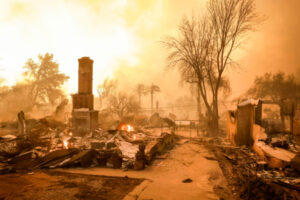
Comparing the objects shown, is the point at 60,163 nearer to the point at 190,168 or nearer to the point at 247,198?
the point at 190,168

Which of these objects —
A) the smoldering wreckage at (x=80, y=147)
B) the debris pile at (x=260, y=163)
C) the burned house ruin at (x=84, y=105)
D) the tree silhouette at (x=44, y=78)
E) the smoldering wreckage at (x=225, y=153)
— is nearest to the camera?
the debris pile at (x=260, y=163)

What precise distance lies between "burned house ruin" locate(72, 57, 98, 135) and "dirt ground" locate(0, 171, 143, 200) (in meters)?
7.21

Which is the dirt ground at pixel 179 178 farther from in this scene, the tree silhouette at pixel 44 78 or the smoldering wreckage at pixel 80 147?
the tree silhouette at pixel 44 78

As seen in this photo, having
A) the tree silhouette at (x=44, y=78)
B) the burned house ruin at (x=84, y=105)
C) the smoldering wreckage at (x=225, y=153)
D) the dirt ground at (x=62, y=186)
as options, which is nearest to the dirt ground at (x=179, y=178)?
the smoldering wreckage at (x=225, y=153)

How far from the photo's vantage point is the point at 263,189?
410 cm

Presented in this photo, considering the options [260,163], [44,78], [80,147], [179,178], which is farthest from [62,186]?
[44,78]

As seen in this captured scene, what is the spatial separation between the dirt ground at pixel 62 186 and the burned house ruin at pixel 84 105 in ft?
23.6

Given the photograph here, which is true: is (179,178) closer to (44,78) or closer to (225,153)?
(225,153)

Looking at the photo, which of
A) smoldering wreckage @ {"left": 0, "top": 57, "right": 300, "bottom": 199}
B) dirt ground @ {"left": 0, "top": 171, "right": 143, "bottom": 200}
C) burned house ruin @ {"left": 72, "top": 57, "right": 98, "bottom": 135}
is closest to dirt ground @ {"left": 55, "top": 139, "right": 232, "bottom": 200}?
smoldering wreckage @ {"left": 0, "top": 57, "right": 300, "bottom": 199}

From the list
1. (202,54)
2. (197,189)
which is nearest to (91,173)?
(197,189)

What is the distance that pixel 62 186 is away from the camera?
16.4ft

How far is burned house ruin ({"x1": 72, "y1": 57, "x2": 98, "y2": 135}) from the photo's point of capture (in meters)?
13.4

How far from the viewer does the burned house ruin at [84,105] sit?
1336 centimetres

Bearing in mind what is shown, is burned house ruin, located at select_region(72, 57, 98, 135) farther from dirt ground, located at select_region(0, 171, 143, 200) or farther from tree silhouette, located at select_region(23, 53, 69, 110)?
tree silhouette, located at select_region(23, 53, 69, 110)
